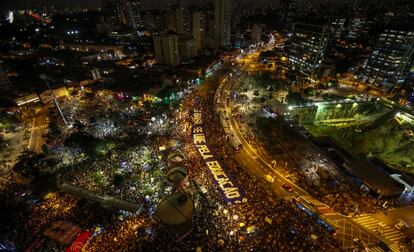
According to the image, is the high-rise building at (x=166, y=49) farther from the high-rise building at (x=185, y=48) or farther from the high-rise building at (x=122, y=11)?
the high-rise building at (x=122, y=11)

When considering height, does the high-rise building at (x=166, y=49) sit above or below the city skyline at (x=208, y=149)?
above

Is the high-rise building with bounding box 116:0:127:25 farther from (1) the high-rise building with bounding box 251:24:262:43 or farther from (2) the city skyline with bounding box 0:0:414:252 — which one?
(1) the high-rise building with bounding box 251:24:262:43

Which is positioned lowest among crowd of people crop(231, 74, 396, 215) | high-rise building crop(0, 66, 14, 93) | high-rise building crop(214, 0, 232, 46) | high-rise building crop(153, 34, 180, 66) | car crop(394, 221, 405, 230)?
car crop(394, 221, 405, 230)

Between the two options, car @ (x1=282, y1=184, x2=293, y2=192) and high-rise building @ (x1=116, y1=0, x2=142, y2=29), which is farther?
high-rise building @ (x1=116, y1=0, x2=142, y2=29)

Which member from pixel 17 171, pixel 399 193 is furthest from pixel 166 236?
pixel 399 193

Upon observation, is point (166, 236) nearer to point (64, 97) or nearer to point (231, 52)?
point (64, 97)

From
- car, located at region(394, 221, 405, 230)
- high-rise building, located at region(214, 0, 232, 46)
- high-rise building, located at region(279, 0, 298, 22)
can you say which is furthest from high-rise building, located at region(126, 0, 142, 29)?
car, located at region(394, 221, 405, 230)

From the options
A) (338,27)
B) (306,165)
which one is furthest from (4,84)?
(338,27)

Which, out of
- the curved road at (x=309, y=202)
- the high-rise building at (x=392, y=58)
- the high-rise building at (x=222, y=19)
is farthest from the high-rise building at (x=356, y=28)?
the curved road at (x=309, y=202)
